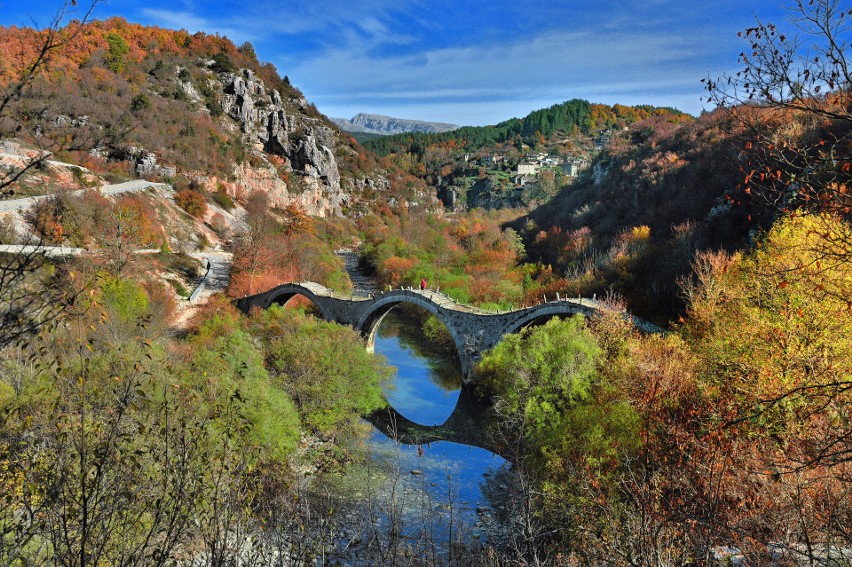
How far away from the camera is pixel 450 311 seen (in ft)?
96.1

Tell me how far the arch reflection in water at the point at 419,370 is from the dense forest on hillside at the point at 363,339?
1744 mm

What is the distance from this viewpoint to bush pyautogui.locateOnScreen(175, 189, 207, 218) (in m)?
48.8

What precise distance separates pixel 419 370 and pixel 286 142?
178 ft

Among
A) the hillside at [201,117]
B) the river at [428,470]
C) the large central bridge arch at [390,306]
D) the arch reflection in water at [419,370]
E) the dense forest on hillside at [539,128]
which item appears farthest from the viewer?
the dense forest on hillside at [539,128]

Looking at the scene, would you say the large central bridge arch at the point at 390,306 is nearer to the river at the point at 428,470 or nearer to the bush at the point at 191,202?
the river at the point at 428,470

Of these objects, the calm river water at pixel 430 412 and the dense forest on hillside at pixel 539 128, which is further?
the dense forest on hillside at pixel 539 128

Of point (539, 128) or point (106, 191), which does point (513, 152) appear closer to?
point (539, 128)

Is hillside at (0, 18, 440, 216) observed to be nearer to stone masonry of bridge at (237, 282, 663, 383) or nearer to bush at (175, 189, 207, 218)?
bush at (175, 189, 207, 218)

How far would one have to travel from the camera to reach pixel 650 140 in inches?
2106

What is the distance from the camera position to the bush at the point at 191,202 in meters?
48.8

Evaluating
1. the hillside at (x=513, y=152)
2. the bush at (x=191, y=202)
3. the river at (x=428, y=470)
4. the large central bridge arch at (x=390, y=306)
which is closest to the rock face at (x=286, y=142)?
the bush at (x=191, y=202)

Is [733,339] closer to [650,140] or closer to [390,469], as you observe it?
[390,469]

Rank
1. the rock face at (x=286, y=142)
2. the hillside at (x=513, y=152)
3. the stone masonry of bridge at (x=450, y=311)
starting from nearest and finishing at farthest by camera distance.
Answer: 1. the stone masonry of bridge at (x=450, y=311)
2. the rock face at (x=286, y=142)
3. the hillside at (x=513, y=152)

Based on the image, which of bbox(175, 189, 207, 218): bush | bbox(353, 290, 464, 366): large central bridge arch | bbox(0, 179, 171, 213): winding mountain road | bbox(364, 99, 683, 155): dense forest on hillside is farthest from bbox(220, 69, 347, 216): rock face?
bbox(364, 99, 683, 155): dense forest on hillside
